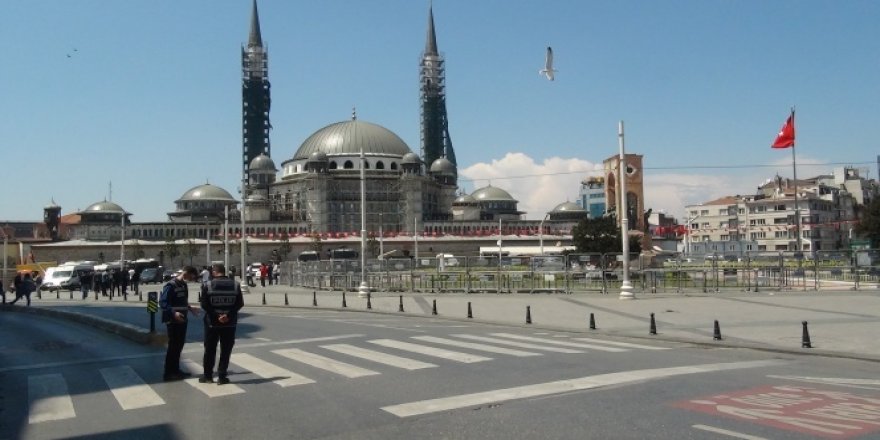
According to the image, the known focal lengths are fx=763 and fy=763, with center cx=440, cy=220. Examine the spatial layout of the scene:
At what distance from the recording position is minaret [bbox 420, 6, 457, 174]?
151250mm

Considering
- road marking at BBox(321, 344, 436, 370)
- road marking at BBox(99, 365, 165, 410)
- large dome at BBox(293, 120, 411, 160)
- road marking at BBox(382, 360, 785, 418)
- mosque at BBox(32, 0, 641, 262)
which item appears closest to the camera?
road marking at BBox(382, 360, 785, 418)

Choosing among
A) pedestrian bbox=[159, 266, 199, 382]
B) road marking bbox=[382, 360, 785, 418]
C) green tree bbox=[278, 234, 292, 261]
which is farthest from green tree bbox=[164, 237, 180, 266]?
road marking bbox=[382, 360, 785, 418]

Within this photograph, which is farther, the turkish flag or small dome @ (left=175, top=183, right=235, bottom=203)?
small dome @ (left=175, top=183, right=235, bottom=203)

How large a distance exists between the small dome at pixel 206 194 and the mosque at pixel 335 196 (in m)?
0.19

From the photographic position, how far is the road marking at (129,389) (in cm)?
1009

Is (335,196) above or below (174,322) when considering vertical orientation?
above

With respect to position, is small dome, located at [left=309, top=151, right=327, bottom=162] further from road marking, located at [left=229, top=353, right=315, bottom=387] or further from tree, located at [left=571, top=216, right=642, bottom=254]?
road marking, located at [left=229, top=353, right=315, bottom=387]

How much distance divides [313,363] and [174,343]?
2.51 m

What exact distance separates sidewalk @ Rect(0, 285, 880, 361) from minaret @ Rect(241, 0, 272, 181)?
118 metres

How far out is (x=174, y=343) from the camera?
39.2 ft

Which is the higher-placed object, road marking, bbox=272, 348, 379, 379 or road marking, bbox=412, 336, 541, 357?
road marking, bbox=272, 348, 379, 379

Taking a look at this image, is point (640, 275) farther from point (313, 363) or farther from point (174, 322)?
point (174, 322)

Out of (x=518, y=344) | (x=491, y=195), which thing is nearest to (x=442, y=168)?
(x=491, y=195)

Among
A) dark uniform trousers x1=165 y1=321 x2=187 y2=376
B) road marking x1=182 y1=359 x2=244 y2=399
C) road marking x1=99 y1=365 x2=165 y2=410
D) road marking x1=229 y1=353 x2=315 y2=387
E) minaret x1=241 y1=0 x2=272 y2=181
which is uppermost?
minaret x1=241 y1=0 x2=272 y2=181
